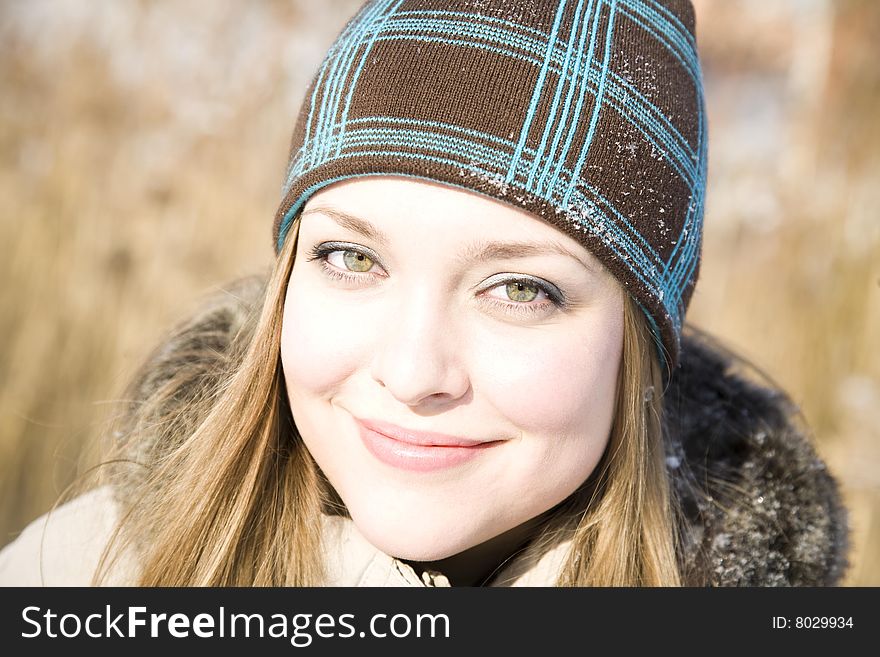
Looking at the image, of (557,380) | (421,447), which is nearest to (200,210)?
(421,447)

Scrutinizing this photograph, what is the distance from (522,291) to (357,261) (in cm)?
35

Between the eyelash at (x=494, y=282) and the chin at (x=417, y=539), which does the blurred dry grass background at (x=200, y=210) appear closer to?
the eyelash at (x=494, y=282)

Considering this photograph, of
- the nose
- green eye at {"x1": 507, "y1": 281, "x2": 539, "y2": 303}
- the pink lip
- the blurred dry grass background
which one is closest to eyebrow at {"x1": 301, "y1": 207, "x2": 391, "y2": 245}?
the nose

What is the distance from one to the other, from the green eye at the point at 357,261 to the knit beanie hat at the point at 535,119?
154mm

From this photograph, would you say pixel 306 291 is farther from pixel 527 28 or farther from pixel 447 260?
pixel 527 28

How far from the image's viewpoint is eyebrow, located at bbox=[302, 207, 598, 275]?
1542 mm

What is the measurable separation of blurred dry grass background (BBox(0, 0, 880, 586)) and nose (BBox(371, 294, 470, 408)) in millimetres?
2192

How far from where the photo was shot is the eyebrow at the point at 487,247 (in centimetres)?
154

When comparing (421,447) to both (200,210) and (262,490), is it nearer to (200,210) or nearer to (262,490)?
(262,490)

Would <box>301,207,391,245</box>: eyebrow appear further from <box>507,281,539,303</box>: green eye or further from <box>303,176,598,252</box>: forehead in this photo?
<box>507,281,539,303</box>: green eye

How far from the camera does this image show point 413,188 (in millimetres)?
1594

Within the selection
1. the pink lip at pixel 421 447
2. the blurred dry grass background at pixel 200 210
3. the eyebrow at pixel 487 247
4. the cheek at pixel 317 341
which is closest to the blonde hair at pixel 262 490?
the cheek at pixel 317 341

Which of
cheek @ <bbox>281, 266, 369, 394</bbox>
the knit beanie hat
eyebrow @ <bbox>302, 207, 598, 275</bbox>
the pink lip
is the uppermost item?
the knit beanie hat

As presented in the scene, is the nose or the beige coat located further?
the beige coat
